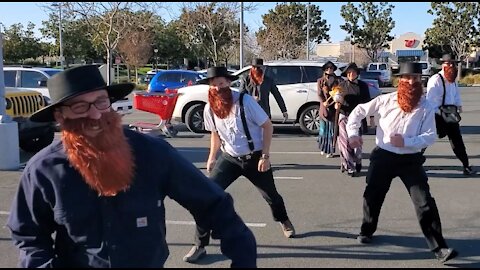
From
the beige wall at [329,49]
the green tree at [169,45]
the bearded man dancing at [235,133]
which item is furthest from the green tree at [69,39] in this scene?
the bearded man dancing at [235,133]

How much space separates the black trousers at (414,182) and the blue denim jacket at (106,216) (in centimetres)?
297

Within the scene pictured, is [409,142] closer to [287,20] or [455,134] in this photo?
[455,134]

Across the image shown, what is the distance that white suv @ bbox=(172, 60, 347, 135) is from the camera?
13.5m

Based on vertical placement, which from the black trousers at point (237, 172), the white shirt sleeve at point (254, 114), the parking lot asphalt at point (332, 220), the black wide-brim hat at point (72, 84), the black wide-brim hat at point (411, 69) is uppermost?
the black wide-brim hat at point (411, 69)

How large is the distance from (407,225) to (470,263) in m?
1.17

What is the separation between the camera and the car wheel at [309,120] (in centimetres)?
1346

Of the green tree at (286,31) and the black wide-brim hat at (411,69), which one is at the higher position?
the green tree at (286,31)

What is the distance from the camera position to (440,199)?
7113 mm

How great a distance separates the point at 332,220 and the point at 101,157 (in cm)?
436

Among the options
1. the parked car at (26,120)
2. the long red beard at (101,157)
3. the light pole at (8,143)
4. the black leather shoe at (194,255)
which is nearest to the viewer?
the long red beard at (101,157)

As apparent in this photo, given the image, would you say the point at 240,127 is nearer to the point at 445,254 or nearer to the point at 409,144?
the point at 409,144

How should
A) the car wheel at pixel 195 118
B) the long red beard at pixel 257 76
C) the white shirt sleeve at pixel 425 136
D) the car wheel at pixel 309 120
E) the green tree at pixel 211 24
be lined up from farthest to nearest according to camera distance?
the green tree at pixel 211 24 → the car wheel at pixel 195 118 → the car wheel at pixel 309 120 → the long red beard at pixel 257 76 → the white shirt sleeve at pixel 425 136

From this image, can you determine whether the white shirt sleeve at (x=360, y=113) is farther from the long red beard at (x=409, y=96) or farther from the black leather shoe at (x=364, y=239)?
the black leather shoe at (x=364, y=239)

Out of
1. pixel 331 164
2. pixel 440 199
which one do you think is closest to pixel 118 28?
pixel 331 164
